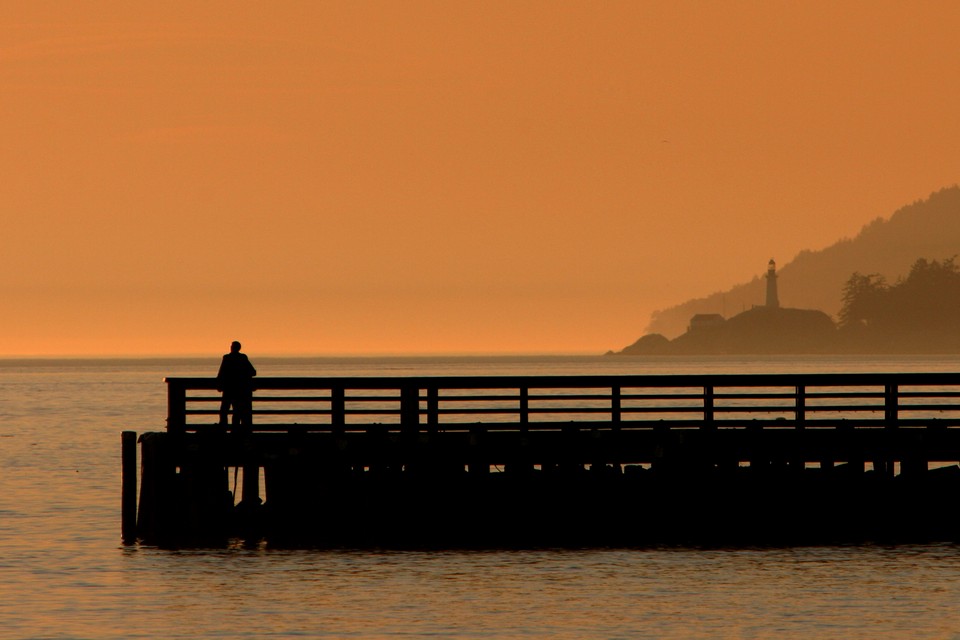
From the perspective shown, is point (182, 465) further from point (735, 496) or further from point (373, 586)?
point (735, 496)

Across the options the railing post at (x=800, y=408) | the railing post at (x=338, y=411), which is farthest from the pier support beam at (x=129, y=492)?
the railing post at (x=800, y=408)

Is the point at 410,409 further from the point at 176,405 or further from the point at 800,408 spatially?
the point at 800,408

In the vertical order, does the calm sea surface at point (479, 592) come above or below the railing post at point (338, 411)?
below

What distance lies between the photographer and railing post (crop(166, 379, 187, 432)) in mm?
29719

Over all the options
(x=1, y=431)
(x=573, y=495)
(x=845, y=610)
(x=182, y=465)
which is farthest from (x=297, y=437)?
(x=1, y=431)

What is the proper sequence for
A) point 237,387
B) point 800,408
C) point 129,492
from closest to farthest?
1. point 237,387
2. point 129,492
3. point 800,408

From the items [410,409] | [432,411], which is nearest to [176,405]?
[410,409]

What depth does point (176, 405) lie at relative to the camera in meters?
29.8

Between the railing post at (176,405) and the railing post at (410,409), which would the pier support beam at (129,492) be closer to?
the railing post at (176,405)

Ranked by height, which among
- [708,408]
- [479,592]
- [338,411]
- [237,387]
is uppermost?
[237,387]

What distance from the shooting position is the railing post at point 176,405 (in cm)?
2972

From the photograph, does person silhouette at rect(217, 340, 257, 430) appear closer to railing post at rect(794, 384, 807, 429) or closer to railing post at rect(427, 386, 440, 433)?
railing post at rect(427, 386, 440, 433)

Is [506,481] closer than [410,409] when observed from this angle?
No

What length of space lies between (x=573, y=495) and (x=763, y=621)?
9145 mm
